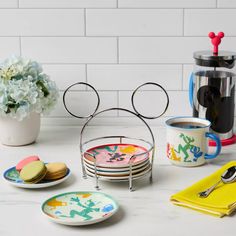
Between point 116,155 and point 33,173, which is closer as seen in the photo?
point 33,173

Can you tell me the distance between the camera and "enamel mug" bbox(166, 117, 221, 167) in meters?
1.39

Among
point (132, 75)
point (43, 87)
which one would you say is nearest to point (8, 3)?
point (43, 87)

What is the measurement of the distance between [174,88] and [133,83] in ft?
0.46

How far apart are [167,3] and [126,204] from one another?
800mm

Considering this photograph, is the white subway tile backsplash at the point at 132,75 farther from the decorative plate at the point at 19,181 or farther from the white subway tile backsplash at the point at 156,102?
the decorative plate at the point at 19,181

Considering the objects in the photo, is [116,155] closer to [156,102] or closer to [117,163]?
[117,163]

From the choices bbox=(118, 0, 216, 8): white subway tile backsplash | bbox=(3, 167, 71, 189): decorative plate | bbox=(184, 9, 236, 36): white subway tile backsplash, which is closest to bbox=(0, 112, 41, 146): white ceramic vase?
bbox=(3, 167, 71, 189): decorative plate

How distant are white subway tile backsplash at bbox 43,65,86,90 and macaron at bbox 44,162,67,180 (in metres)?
0.54

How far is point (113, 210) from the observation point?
1133mm

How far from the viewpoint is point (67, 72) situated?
182 centimetres

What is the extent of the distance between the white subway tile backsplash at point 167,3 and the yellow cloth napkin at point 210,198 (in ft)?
2.19

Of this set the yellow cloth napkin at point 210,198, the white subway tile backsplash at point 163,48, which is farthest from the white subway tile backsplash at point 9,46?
the yellow cloth napkin at point 210,198

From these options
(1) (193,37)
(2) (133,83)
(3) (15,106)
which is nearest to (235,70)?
(1) (193,37)

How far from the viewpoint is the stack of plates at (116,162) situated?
1273mm
